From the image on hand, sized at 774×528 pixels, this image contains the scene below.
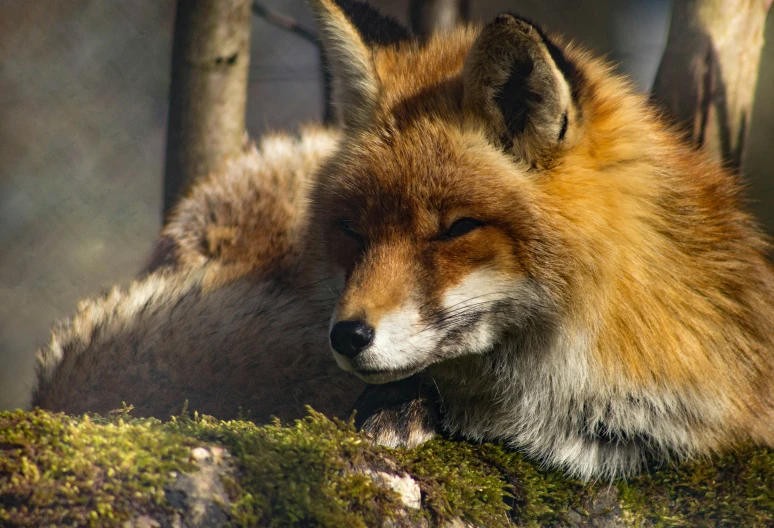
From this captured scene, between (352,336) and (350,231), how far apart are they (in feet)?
1.55

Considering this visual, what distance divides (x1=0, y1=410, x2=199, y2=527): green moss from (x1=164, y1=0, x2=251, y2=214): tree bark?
2769mm

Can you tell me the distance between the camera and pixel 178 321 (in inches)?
107

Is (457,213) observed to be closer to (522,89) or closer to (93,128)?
(522,89)

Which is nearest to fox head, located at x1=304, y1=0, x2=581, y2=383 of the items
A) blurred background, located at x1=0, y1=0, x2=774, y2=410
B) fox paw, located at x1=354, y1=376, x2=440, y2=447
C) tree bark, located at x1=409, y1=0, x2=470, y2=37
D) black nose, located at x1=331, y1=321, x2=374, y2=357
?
black nose, located at x1=331, y1=321, x2=374, y2=357

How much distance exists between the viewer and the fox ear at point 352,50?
238cm

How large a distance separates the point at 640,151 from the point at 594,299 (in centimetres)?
51

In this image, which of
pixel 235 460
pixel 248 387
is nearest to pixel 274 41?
pixel 248 387

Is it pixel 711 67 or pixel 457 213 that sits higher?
pixel 711 67

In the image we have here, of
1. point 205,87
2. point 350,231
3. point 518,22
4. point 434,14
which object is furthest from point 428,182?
point 434,14

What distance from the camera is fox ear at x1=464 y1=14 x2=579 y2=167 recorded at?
6.25ft

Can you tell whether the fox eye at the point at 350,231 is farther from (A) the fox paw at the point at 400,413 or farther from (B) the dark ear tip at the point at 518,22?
(B) the dark ear tip at the point at 518,22

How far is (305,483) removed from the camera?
1.52 m

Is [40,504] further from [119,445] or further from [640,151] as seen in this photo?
[640,151]

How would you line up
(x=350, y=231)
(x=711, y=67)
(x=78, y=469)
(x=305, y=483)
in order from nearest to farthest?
(x=78, y=469) < (x=305, y=483) < (x=350, y=231) < (x=711, y=67)
